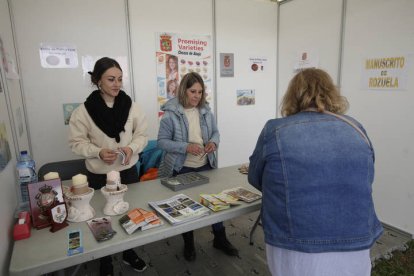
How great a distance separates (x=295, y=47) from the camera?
350 cm

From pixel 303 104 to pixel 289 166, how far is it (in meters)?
0.28

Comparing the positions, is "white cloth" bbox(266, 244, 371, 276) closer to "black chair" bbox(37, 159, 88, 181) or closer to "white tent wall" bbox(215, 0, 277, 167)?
"black chair" bbox(37, 159, 88, 181)

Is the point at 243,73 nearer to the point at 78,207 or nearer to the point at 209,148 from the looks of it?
the point at 209,148

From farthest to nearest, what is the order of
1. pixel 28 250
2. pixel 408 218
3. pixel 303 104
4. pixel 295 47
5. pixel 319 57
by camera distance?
pixel 295 47
pixel 319 57
pixel 408 218
pixel 303 104
pixel 28 250

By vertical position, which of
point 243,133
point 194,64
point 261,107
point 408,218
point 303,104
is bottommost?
point 408,218

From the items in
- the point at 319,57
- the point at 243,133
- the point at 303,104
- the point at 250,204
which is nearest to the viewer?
the point at 303,104

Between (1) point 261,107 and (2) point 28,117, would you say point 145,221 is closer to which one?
(2) point 28,117

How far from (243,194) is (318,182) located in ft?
1.72

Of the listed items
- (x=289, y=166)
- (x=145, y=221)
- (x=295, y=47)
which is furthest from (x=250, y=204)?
(x=295, y=47)

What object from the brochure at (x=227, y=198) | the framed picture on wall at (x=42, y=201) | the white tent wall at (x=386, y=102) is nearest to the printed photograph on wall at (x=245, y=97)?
the white tent wall at (x=386, y=102)

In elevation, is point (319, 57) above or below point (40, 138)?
above

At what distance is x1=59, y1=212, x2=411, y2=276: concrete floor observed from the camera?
2.06 m

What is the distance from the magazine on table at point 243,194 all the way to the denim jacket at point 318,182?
305 mm

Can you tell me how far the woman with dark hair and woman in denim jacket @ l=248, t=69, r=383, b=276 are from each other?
2.98ft
